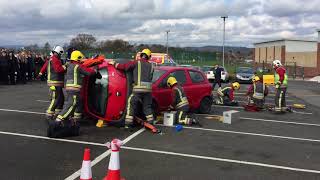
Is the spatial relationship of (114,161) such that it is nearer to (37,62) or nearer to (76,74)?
(76,74)

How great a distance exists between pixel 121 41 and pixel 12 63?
168 feet

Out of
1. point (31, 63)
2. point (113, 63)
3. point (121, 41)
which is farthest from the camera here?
point (121, 41)

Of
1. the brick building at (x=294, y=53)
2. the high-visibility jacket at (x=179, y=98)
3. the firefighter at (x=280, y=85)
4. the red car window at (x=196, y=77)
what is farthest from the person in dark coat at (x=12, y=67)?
the brick building at (x=294, y=53)

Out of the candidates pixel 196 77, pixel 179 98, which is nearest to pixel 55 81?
pixel 179 98

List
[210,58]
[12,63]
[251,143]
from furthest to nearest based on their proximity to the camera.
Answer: [210,58] < [12,63] < [251,143]

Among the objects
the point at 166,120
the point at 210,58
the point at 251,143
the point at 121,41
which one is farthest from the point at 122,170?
the point at 121,41

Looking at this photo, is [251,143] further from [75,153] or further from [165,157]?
[75,153]

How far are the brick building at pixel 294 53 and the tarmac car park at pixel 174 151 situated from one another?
4386cm

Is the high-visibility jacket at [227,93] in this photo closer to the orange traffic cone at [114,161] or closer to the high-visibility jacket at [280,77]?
the high-visibility jacket at [280,77]

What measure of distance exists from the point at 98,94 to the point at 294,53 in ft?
227

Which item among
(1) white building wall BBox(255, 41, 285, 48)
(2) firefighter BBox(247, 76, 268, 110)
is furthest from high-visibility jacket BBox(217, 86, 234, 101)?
(1) white building wall BBox(255, 41, 285, 48)

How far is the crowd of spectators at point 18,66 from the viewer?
79.4ft

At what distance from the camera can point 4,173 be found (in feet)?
21.5

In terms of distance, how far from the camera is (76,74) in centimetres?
1014
